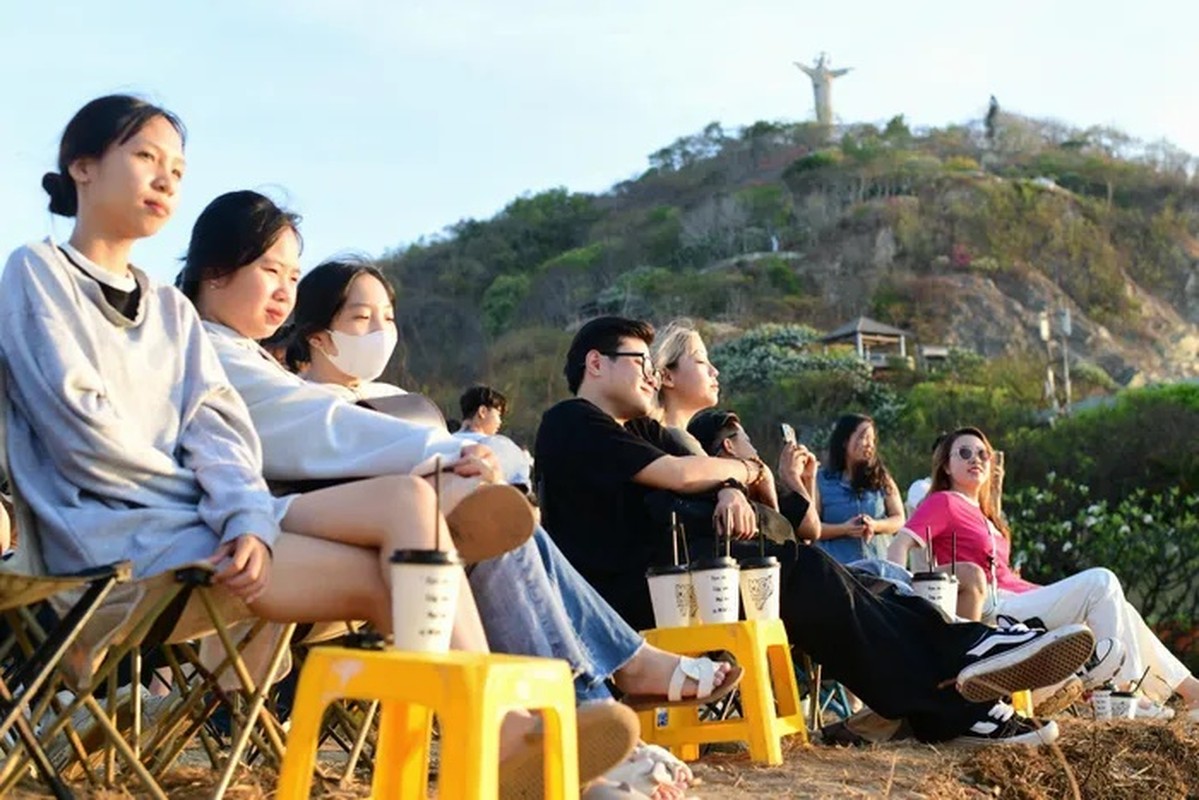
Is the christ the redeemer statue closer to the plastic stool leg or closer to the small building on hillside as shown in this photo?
the small building on hillside

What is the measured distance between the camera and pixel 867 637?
448cm

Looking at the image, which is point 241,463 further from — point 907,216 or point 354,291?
point 907,216

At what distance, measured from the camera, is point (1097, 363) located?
42.6 meters

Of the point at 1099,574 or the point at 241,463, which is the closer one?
the point at 241,463

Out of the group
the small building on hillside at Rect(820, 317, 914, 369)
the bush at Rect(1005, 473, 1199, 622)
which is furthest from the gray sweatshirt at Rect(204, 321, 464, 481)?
the small building on hillside at Rect(820, 317, 914, 369)

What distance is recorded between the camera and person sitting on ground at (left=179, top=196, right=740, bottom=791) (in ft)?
10.1

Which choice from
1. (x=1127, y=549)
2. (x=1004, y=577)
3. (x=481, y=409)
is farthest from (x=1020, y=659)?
(x=1127, y=549)


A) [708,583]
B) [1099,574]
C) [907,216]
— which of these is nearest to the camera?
[708,583]

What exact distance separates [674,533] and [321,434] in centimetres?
141

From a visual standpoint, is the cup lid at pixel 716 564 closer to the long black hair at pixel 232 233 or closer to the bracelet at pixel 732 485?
the bracelet at pixel 732 485

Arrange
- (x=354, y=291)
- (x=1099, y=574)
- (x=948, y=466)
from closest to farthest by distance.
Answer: (x=354, y=291), (x=1099, y=574), (x=948, y=466)

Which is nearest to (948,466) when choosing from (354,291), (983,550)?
(983,550)

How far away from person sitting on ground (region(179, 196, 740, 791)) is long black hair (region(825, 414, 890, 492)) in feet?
12.4

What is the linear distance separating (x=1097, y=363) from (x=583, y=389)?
4017cm
